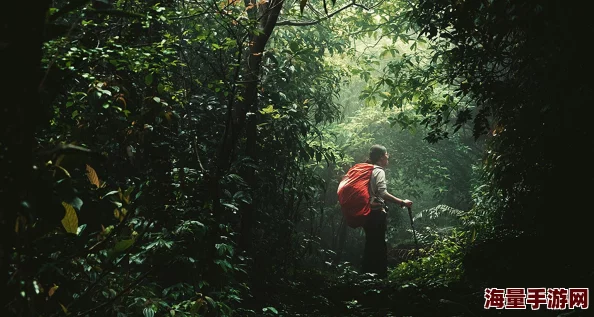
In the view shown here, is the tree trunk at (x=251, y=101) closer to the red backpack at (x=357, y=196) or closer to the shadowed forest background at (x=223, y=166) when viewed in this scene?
the shadowed forest background at (x=223, y=166)

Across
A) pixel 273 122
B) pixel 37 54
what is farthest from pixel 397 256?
pixel 37 54

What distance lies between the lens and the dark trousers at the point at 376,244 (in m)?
8.12

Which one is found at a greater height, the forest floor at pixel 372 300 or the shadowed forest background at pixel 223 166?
the shadowed forest background at pixel 223 166

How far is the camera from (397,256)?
38.8 ft

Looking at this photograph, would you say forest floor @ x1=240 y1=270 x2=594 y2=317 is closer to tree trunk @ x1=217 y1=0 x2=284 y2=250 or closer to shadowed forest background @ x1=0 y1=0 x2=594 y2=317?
shadowed forest background @ x1=0 y1=0 x2=594 y2=317

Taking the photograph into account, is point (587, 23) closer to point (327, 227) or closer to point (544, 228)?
point (544, 228)

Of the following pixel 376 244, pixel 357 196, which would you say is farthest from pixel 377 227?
pixel 357 196

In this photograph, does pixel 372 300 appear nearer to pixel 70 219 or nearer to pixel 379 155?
pixel 379 155

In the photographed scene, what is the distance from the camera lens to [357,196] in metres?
8.20

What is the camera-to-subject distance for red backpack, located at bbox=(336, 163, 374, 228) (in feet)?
26.8

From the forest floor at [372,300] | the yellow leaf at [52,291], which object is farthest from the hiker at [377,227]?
the yellow leaf at [52,291]

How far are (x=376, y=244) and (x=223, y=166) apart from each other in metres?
4.24

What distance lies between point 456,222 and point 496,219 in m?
7.37

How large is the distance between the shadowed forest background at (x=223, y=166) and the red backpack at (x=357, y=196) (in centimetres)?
99
